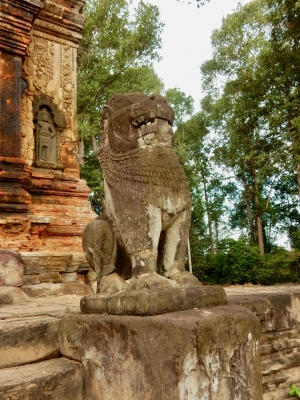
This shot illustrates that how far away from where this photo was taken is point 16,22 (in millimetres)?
6324

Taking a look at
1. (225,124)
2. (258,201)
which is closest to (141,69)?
(225,124)

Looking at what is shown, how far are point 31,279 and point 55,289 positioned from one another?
0.99ft

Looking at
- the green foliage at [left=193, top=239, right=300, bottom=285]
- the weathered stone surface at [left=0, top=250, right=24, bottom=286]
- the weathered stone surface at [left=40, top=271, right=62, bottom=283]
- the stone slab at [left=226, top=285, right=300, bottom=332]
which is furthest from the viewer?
the green foliage at [left=193, top=239, right=300, bottom=285]

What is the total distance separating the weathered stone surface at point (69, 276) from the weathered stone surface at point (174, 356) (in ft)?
9.81

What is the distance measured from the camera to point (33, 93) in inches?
292

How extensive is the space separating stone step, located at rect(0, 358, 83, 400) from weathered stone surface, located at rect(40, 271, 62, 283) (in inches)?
103

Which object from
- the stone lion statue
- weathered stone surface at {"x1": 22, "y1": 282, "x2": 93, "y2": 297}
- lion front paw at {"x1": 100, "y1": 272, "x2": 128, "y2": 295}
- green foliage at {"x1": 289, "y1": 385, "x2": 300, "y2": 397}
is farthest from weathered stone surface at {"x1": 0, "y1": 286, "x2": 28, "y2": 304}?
green foliage at {"x1": 289, "y1": 385, "x2": 300, "y2": 397}

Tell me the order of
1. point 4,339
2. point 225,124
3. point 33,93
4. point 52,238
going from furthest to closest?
point 225,124 → point 33,93 → point 52,238 → point 4,339

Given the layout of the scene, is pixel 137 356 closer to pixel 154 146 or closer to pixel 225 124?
pixel 154 146

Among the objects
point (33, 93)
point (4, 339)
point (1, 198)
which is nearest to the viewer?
point (4, 339)

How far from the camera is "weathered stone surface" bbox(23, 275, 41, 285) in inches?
176

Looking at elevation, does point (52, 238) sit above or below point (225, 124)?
below

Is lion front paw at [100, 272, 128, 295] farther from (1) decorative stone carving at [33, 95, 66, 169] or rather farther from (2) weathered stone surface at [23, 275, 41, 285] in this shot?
(1) decorative stone carving at [33, 95, 66, 169]

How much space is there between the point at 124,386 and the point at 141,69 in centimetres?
1936
